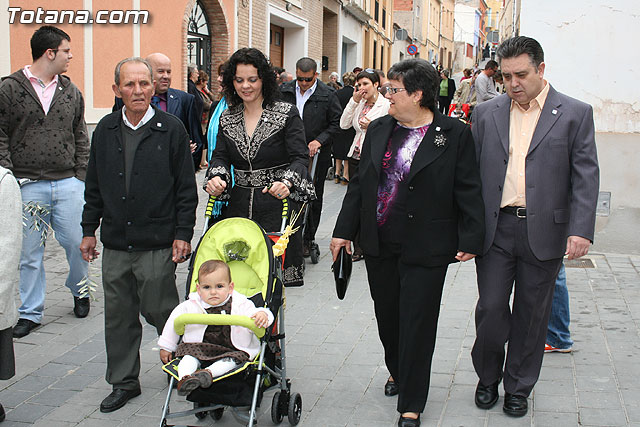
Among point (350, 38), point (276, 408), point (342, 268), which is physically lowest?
point (276, 408)

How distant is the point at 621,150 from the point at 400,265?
590cm

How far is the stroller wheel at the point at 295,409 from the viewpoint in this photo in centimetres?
424

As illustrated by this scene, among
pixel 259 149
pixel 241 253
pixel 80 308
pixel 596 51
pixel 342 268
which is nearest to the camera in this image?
pixel 241 253

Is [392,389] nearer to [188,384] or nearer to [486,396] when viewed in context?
[486,396]

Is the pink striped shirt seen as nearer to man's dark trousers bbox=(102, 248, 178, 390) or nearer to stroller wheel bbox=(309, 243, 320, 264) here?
man's dark trousers bbox=(102, 248, 178, 390)

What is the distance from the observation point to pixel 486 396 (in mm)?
4617

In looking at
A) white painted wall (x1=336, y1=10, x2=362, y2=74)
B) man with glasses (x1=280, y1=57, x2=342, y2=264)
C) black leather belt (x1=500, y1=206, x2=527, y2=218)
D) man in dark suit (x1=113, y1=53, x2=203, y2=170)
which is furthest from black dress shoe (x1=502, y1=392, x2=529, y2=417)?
white painted wall (x1=336, y1=10, x2=362, y2=74)

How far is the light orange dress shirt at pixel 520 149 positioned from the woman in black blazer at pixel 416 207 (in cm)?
25

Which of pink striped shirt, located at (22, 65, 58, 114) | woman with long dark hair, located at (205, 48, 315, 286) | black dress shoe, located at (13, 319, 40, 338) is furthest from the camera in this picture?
pink striped shirt, located at (22, 65, 58, 114)

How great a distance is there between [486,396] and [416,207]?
1254 millimetres

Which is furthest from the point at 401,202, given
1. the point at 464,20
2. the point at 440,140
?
the point at 464,20

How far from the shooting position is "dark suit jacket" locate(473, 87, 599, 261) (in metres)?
4.25

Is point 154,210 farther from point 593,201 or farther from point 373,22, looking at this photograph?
point 373,22

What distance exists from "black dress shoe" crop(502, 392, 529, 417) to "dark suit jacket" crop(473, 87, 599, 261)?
33.1 inches
